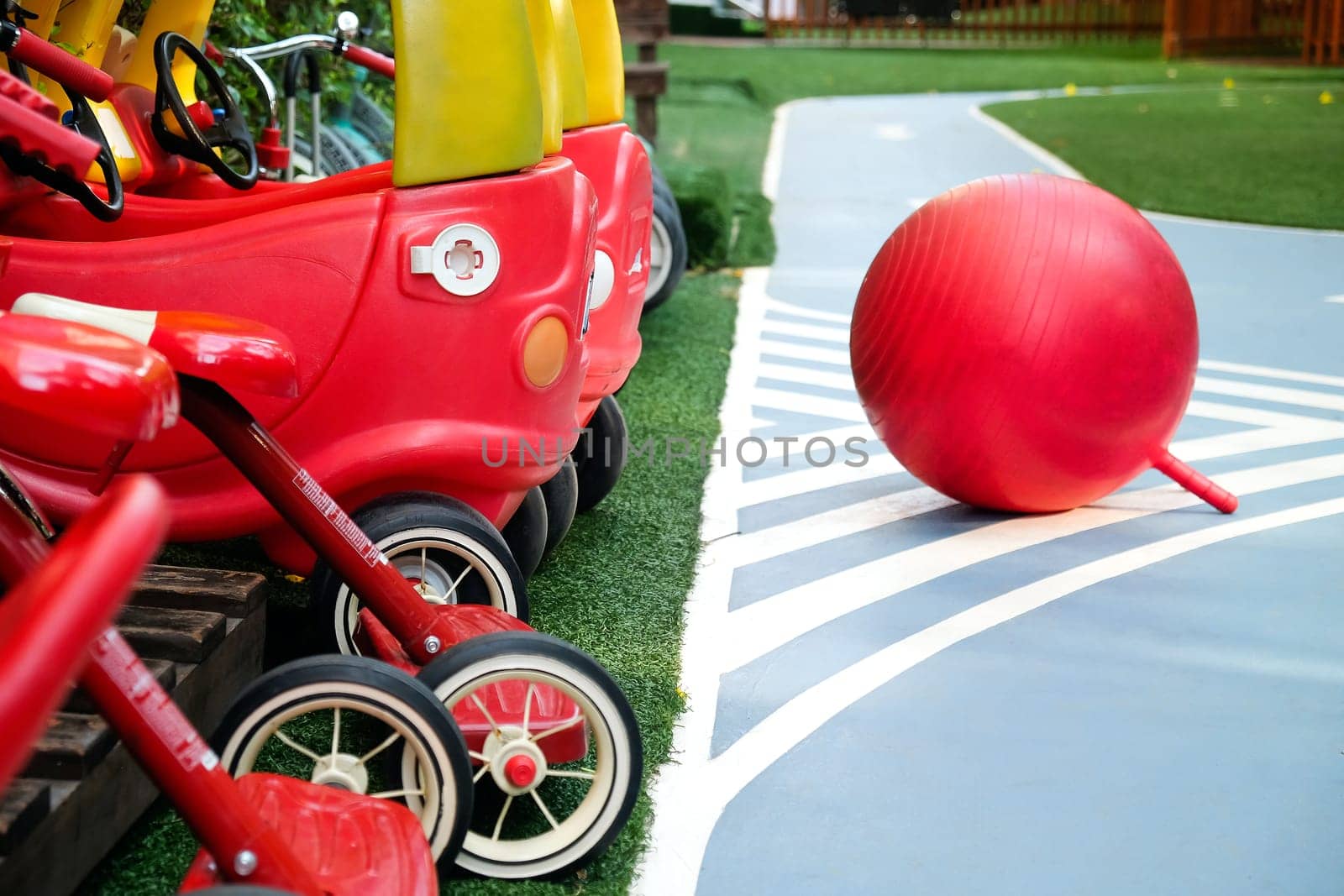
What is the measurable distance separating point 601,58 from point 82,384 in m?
2.92

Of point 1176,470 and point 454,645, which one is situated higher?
point 454,645

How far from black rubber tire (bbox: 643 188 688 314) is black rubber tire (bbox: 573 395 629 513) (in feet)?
7.63

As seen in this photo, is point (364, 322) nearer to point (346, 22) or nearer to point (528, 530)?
point (528, 530)

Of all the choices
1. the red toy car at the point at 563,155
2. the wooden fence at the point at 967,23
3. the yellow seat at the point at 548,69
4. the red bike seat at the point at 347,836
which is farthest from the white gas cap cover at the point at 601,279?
the wooden fence at the point at 967,23

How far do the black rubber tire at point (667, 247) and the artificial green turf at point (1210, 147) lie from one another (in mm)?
4800

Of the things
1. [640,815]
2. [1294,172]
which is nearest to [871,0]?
[1294,172]

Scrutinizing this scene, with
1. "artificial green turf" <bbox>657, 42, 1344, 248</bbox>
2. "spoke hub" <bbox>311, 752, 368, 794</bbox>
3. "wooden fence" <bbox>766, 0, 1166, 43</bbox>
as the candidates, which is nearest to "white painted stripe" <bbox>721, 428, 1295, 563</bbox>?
"spoke hub" <bbox>311, 752, 368, 794</bbox>

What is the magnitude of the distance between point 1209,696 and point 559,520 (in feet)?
5.18

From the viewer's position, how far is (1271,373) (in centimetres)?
585

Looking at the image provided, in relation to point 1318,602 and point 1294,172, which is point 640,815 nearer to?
point 1318,602

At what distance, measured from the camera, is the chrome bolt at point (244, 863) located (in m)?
1.76

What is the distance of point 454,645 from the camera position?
2.29 metres

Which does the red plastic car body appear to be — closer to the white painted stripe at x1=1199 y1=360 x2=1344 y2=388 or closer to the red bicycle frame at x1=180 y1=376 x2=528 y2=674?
the red bicycle frame at x1=180 y1=376 x2=528 y2=674

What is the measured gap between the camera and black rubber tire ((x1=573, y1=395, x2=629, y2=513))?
13.2ft
